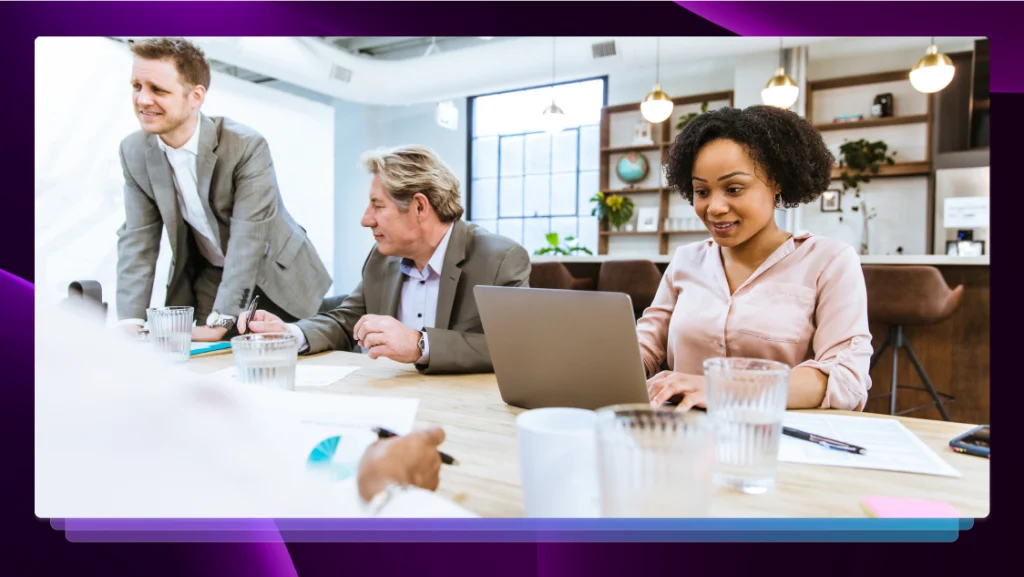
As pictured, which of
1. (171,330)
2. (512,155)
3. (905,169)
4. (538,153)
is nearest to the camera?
(171,330)

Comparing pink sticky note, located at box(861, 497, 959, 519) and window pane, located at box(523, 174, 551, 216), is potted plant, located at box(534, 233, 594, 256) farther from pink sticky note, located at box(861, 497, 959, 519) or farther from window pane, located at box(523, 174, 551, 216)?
pink sticky note, located at box(861, 497, 959, 519)

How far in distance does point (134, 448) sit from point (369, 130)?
633 centimetres

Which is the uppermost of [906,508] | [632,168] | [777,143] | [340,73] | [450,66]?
[450,66]

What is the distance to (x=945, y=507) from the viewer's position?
604 mm

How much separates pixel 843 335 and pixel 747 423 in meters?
0.59

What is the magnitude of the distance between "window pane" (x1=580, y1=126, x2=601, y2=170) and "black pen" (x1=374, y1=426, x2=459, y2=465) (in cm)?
587

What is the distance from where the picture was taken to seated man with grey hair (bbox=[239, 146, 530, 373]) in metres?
1.45

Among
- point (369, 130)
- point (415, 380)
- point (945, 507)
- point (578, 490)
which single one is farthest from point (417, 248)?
point (369, 130)

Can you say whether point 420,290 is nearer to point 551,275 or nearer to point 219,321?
point 219,321

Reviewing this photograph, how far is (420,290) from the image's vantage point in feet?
5.32

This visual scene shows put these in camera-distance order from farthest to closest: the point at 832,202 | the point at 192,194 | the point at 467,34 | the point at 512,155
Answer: the point at 512,155 → the point at 832,202 → the point at 192,194 → the point at 467,34

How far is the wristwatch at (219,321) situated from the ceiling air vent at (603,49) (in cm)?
286

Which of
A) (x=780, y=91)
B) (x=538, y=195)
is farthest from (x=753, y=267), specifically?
(x=538, y=195)

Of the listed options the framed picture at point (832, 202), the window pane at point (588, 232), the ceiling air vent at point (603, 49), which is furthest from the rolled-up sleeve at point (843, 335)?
the window pane at point (588, 232)
